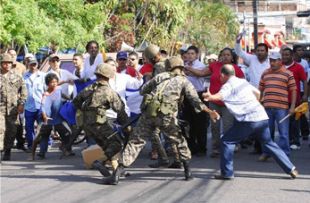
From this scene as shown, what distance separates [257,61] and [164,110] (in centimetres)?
362

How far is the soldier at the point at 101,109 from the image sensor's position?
1042cm

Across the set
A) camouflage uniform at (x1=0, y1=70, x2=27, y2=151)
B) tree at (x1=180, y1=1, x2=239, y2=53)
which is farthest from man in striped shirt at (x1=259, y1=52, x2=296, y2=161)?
tree at (x1=180, y1=1, x2=239, y2=53)

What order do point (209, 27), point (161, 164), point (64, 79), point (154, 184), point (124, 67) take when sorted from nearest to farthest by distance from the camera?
1. point (154, 184)
2. point (161, 164)
3. point (124, 67)
4. point (64, 79)
5. point (209, 27)

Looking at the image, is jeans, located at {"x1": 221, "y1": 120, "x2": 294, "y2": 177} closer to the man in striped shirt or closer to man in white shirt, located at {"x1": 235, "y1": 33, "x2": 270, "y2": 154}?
the man in striped shirt

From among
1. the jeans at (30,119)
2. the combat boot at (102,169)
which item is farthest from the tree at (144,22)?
the combat boot at (102,169)

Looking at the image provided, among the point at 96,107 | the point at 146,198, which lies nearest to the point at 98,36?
the point at 96,107

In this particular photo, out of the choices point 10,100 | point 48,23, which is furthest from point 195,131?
point 48,23

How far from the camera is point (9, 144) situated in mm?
12922

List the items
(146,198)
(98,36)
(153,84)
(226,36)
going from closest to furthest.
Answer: (146,198)
(153,84)
(98,36)
(226,36)

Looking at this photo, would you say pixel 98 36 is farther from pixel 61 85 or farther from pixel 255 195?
pixel 255 195

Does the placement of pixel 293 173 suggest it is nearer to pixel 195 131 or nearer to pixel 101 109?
pixel 101 109

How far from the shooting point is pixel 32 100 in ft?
46.2

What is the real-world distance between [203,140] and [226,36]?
47.0 m

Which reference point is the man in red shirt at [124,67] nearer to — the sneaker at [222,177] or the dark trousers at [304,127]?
the sneaker at [222,177]
